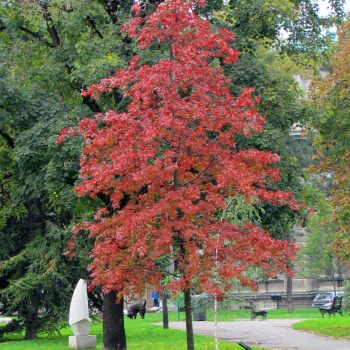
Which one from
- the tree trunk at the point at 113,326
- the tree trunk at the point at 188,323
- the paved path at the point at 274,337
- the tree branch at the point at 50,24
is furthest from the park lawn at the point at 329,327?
the tree branch at the point at 50,24

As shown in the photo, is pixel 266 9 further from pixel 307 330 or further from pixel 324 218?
pixel 307 330

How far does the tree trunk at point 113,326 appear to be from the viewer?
67.5 feet

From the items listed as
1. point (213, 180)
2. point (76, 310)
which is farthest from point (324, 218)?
point (213, 180)

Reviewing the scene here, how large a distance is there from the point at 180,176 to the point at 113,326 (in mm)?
7228

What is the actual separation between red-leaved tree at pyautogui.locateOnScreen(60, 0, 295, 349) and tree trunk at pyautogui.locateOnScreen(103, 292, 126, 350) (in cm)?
614

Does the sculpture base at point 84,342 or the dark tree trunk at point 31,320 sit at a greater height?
the dark tree trunk at point 31,320

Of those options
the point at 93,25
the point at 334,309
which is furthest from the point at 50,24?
the point at 334,309

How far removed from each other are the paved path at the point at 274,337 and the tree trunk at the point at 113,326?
3.75m

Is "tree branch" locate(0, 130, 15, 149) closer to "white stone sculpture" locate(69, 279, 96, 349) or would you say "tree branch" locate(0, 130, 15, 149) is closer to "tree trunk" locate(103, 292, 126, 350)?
"white stone sculpture" locate(69, 279, 96, 349)

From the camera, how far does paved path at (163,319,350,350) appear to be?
2158 centimetres

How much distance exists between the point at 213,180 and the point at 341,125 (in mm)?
9994

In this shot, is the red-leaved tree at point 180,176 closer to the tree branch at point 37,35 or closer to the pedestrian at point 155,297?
the pedestrian at point 155,297

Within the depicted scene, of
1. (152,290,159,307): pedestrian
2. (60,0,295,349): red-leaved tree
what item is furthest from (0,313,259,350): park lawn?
(60,0,295,349): red-leaved tree

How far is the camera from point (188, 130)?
47.2ft
